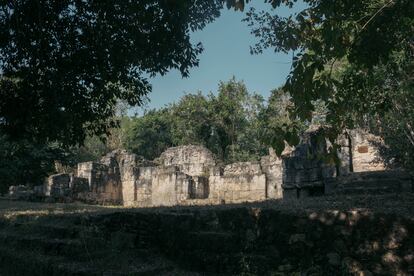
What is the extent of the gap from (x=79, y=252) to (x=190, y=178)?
14.0 metres

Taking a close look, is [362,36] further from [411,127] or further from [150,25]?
[411,127]

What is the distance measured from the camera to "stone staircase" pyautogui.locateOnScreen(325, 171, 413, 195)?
9.80 metres

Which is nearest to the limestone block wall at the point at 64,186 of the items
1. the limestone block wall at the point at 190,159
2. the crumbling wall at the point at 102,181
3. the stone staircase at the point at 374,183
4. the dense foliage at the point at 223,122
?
the crumbling wall at the point at 102,181

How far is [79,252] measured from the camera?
24.7ft

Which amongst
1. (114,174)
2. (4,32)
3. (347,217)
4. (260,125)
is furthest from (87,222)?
(260,125)

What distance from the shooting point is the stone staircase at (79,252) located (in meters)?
6.89

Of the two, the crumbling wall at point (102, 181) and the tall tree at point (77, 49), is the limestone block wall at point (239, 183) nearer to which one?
the crumbling wall at point (102, 181)

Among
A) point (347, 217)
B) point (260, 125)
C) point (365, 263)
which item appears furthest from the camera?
point (260, 125)

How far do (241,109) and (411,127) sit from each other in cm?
3101


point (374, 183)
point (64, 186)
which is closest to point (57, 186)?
point (64, 186)

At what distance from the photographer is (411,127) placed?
496 inches

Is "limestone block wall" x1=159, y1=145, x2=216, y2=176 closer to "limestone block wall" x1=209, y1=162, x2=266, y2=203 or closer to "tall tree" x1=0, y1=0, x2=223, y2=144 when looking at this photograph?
"limestone block wall" x1=209, y1=162, x2=266, y2=203

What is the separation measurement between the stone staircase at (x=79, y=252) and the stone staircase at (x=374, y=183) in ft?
17.0

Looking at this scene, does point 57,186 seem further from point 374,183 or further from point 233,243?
point 233,243
